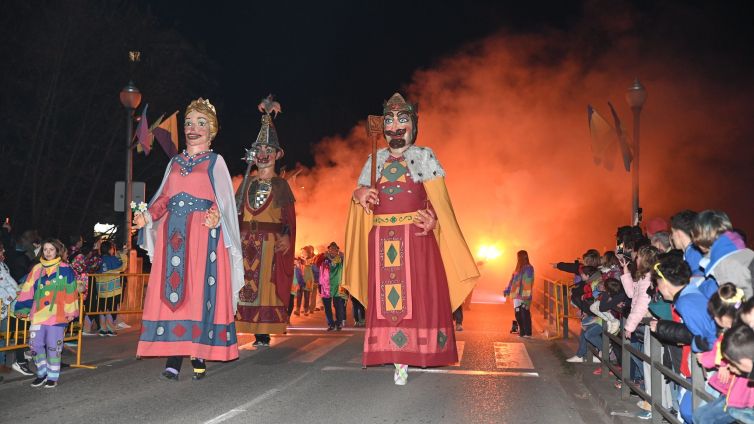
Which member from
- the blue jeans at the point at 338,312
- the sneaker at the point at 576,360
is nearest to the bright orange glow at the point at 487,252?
the blue jeans at the point at 338,312

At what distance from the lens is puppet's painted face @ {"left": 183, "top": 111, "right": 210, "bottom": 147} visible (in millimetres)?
9078

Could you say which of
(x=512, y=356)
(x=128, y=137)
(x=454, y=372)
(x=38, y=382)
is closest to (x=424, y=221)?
(x=454, y=372)

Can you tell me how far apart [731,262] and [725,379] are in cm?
94

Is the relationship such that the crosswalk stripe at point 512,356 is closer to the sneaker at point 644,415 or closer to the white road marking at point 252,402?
the white road marking at point 252,402

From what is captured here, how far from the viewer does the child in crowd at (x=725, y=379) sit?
4.39 meters

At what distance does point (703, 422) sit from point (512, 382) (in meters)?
3.98

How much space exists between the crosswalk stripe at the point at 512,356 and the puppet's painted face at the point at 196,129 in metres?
4.51

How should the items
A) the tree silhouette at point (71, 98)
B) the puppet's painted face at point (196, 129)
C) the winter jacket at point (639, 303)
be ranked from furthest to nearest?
the tree silhouette at point (71, 98), the puppet's painted face at point (196, 129), the winter jacket at point (639, 303)

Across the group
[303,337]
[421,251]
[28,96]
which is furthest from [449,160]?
[421,251]

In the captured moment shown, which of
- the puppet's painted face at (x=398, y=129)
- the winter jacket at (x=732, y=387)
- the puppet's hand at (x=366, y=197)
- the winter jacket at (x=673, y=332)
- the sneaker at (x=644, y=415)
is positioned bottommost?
the sneaker at (x=644, y=415)

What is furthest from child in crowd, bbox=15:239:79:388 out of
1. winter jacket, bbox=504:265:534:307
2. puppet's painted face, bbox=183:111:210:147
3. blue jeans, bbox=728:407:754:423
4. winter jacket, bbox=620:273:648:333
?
winter jacket, bbox=504:265:534:307

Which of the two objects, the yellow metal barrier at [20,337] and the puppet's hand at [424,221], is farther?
the puppet's hand at [424,221]

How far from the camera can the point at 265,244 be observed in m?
11.9

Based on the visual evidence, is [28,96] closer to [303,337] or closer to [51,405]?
[303,337]
